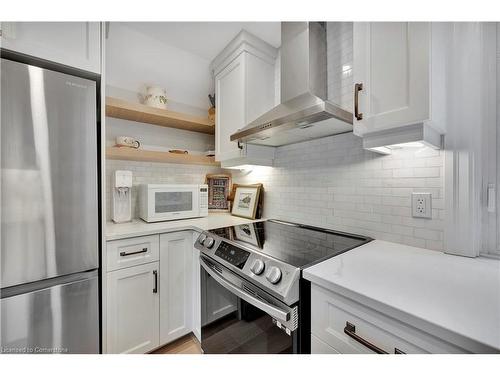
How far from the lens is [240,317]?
1.03 meters

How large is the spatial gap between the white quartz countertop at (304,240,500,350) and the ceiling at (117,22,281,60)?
175 cm

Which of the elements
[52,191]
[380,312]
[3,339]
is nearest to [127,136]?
[52,191]

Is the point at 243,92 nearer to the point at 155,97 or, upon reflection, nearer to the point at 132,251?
the point at 155,97

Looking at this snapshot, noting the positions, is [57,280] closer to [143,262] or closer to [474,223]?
[143,262]

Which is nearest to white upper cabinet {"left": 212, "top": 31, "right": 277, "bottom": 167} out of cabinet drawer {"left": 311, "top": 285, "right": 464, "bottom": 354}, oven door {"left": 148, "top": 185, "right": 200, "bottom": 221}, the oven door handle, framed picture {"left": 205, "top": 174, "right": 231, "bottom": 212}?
framed picture {"left": 205, "top": 174, "right": 231, "bottom": 212}

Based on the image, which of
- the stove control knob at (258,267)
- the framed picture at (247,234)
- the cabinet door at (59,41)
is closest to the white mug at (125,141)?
the cabinet door at (59,41)

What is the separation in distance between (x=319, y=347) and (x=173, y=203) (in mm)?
1420

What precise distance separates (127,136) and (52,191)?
37.5 inches

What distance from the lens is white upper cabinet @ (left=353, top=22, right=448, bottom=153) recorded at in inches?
30.6

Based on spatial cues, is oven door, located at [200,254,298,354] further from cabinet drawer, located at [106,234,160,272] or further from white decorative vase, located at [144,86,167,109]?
white decorative vase, located at [144,86,167,109]

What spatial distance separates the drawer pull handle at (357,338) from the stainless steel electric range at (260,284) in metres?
0.16

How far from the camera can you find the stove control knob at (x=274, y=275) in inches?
32.4

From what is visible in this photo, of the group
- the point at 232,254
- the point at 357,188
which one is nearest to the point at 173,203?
the point at 232,254
